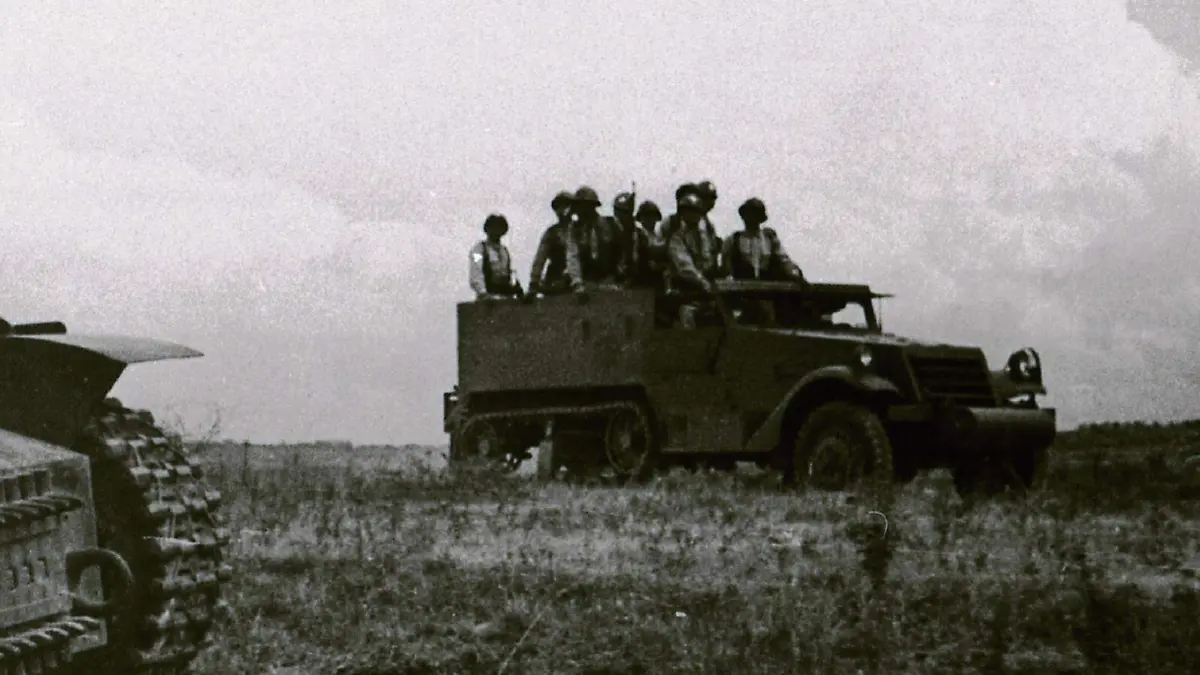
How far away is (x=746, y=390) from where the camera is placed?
1569 centimetres

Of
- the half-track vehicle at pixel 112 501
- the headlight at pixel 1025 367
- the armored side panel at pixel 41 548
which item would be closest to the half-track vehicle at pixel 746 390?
the headlight at pixel 1025 367

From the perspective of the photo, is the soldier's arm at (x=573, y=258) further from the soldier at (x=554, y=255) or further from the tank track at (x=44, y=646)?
the tank track at (x=44, y=646)

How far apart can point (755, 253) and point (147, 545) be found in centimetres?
1070

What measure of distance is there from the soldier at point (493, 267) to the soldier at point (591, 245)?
1.16 metres

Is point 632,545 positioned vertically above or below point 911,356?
below

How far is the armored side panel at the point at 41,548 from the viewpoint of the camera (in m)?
5.60

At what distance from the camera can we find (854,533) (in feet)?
35.0

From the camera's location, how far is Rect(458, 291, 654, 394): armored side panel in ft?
55.7

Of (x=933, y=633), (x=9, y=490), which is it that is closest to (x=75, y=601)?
(x=9, y=490)

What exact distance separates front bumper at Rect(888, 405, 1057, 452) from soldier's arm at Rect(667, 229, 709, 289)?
2529 mm

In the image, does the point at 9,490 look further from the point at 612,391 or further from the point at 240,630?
the point at 612,391

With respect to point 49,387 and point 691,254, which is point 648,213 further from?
point 49,387

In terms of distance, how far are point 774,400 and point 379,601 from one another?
6994 mm

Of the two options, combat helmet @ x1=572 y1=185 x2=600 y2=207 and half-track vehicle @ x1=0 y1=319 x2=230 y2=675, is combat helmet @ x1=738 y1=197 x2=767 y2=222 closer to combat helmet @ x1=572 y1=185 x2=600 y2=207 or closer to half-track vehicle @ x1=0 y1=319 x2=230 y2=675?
combat helmet @ x1=572 y1=185 x2=600 y2=207
